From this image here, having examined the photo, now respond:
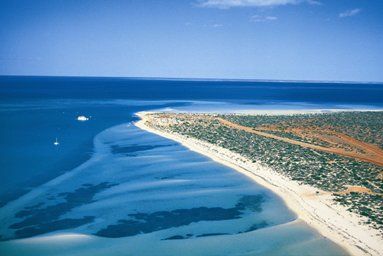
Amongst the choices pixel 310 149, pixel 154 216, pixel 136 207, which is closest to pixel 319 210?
pixel 154 216

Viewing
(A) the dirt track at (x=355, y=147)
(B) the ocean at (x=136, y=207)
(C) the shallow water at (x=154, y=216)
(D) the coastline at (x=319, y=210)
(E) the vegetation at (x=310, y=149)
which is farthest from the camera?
(A) the dirt track at (x=355, y=147)

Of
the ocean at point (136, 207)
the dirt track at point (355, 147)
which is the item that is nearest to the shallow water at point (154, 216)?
the ocean at point (136, 207)

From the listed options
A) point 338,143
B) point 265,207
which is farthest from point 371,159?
point 265,207

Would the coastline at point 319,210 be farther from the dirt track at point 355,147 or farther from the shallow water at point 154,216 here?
the dirt track at point 355,147

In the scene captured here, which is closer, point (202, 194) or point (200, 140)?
point (202, 194)

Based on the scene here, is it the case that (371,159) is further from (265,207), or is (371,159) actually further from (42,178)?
(42,178)

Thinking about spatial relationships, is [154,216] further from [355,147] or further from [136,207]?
[355,147]
